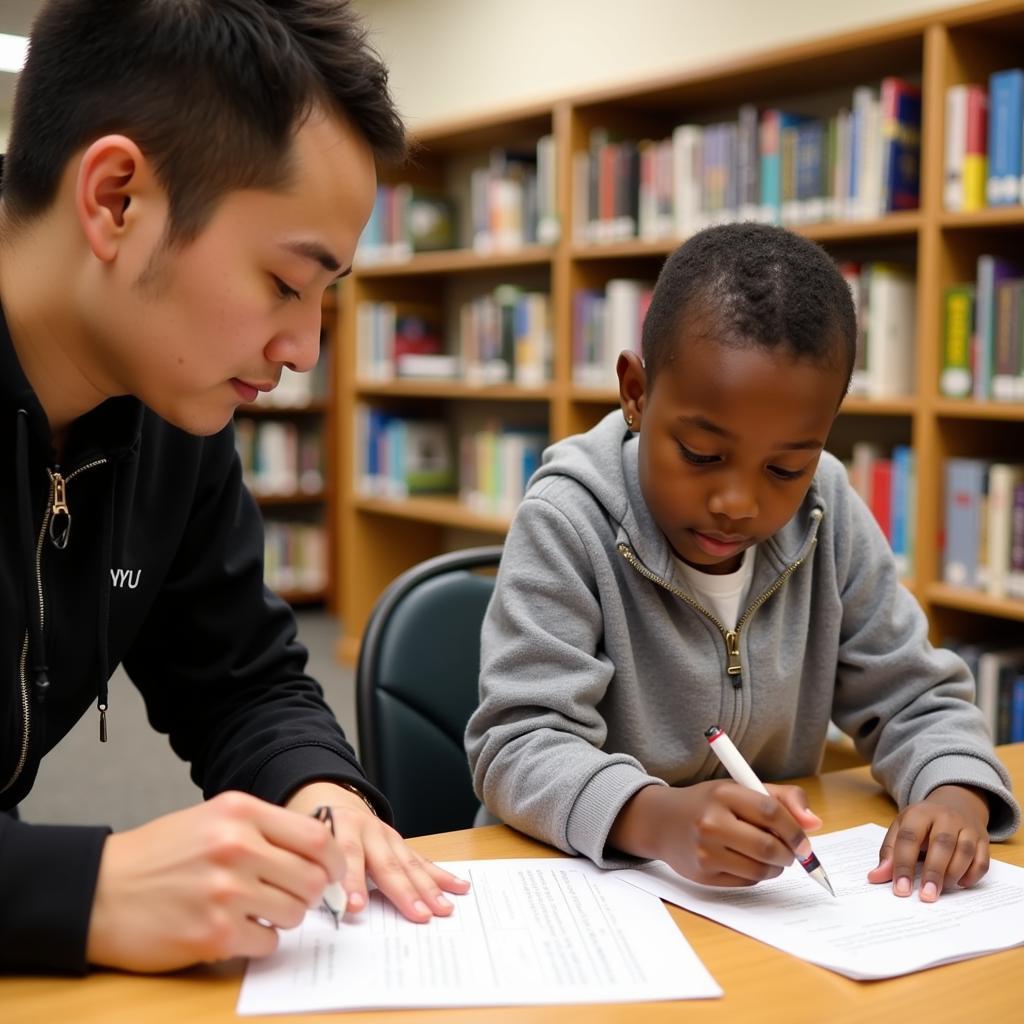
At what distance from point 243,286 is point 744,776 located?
1.73 ft

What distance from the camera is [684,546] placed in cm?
119

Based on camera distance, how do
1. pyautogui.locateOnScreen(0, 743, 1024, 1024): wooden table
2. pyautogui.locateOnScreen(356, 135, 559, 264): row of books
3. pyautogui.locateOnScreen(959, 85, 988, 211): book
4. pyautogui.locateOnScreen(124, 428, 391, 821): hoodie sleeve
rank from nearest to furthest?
pyautogui.locateOnScreen(0, 743, 1024, 1024): wooden table < pyautogui.locateOnScreen(124, 428, 391, 821): hoodie sleeve < pyautogui.locateOnScreen(959, 85, 988, 211): book < pyautogui.locateOnScreen(356, 135, 559, 264): row of books

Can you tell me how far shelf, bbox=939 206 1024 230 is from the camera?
8.55ft

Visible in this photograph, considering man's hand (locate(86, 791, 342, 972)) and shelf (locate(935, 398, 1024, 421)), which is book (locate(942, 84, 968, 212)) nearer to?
shelf (locate(935, 398, 1024, 421))

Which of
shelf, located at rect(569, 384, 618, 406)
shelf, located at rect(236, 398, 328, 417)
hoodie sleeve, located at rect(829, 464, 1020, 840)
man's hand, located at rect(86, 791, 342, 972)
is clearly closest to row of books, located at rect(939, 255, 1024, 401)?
shelf, located at rect(569, 384, 618, 406)

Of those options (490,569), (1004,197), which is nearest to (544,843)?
(490,569)

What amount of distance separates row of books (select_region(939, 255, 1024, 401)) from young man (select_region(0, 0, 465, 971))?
2105 mm

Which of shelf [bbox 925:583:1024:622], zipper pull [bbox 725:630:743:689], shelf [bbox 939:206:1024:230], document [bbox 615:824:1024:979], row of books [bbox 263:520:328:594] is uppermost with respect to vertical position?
shelf [bbox 939:206:1024:230]

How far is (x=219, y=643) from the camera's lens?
3.96ft

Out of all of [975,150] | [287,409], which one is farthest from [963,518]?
[287,409]

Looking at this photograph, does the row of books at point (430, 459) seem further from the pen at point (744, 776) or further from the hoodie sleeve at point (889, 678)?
the pen at point (744, 776)

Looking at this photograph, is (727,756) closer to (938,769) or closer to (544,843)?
(544,843)

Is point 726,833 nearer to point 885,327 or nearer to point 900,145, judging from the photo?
point 885,327

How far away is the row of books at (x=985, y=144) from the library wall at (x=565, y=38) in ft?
2.12
